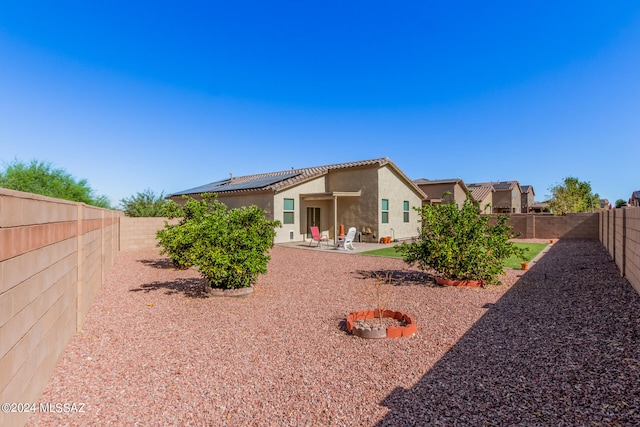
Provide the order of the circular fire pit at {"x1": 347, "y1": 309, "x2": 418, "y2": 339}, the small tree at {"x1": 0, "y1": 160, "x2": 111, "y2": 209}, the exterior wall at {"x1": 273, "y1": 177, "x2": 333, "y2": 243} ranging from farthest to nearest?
the small tree at {"x1": 0, "y1": 160, "x2": 111, "y2": 209}
the exterior wall at {"x1": 273, "y1": 177, "x2": 333, "y2": 243}
the circular fire pit at {"x1": 347, "y1": 309, "x2": 418, "y2": 339}

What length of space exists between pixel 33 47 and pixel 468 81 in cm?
2233

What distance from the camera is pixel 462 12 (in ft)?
49.9

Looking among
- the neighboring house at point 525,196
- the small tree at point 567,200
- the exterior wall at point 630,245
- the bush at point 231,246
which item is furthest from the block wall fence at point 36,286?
the neighboring house at point 525,196

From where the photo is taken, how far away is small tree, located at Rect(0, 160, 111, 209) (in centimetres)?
2197

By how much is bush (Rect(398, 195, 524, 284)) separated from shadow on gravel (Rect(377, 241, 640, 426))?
66.9 inches

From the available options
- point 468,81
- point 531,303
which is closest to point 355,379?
point 531,303

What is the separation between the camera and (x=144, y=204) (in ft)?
84.1

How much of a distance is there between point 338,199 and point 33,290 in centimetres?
1829

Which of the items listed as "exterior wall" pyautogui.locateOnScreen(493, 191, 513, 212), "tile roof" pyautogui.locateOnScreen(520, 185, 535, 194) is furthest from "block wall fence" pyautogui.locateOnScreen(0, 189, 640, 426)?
"tile roof" pyautogui.locateOnScreen(520, 185, 535, 194)

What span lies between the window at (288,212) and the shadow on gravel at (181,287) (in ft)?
33.1

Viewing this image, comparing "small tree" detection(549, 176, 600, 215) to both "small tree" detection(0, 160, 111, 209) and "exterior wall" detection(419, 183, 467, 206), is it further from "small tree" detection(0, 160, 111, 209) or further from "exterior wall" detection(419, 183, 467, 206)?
"small tree" detection(0, 160, 111, 209)

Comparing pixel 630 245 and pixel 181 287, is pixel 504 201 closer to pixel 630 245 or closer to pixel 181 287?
pixel 630 245

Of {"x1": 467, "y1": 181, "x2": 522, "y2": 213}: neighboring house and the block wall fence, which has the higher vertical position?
{"x1": 467, "y1": 181, "x2": 522, "y2": 213}: neighboring house

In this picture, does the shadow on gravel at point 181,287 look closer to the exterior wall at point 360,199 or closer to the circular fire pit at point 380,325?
the circular fire pit at point 380,325
